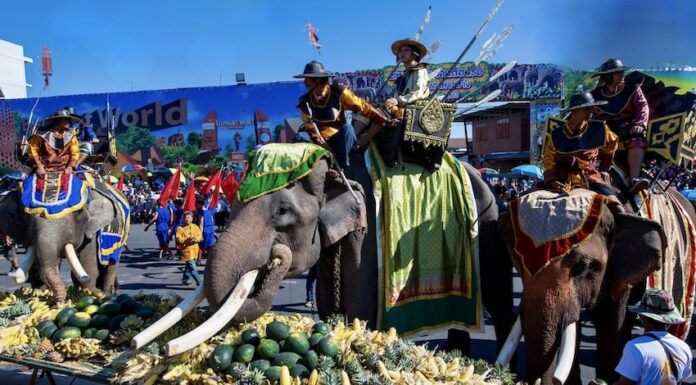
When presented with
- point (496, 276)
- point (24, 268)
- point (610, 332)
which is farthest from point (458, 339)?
point (24, 268)

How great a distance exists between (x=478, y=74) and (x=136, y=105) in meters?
17.9

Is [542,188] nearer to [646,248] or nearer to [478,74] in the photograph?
[646,248]

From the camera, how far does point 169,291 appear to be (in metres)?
6.48

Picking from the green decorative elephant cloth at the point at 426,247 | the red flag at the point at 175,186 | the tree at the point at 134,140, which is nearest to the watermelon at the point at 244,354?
the green decorative elephant cloth at the point at 426,247

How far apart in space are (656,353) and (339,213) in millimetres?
2027

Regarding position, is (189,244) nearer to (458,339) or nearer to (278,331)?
(458,339)

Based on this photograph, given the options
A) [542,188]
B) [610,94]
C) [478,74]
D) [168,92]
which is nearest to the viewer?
[542,188]

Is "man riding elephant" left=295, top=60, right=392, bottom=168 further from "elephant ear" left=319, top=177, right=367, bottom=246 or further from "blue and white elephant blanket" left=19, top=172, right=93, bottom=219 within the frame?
"blue and white elephant blanket" left=19, top=172, right=93, bottom=219

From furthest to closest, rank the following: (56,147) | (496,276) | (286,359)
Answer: (56,147)
(496,276)
(286,359)

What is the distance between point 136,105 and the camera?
111 ft

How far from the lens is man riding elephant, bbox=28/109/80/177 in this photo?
7.11m

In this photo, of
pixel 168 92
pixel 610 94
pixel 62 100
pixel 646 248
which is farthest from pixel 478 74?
pixel 646 248

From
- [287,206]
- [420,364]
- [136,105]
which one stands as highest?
[136,105]

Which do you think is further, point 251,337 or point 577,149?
point 577,149
